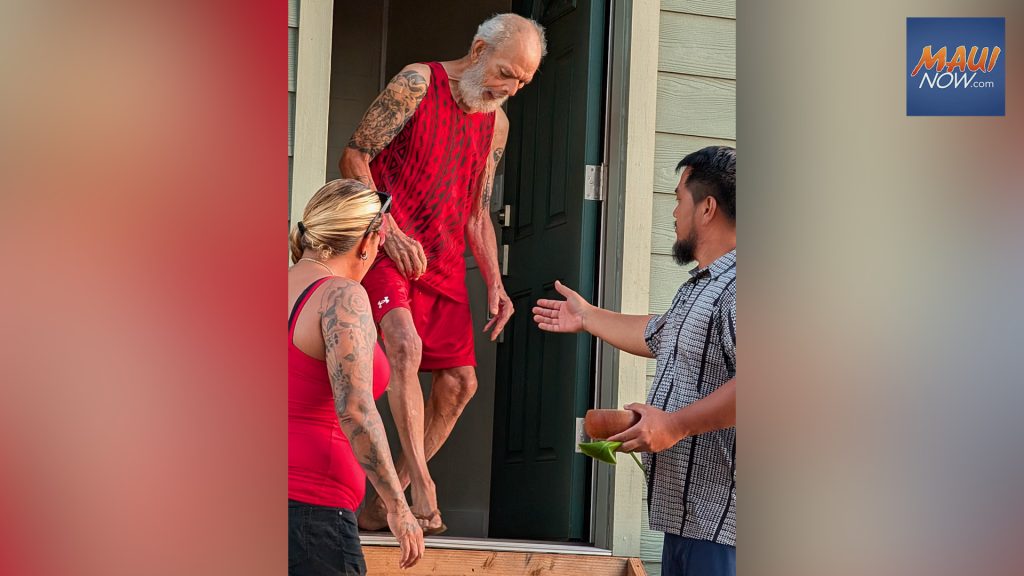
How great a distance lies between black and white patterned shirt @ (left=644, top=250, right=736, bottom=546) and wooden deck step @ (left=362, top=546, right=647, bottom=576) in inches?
37.1

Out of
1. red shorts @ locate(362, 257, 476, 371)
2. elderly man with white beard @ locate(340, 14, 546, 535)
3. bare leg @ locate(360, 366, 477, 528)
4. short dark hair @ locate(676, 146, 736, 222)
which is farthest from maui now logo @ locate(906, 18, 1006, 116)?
bare leg @ locate(360, 366, 477, 528)

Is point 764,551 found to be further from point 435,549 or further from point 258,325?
point 435,549

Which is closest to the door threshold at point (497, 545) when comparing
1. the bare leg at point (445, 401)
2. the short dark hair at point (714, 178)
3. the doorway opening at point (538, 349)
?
the doorway opening at point (538, 349)

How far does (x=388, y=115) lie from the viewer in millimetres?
3584

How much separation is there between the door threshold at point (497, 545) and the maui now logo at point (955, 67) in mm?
2740

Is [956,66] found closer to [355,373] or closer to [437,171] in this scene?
[355,373]

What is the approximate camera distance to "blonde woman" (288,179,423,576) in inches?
89.5

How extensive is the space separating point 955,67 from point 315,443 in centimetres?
164

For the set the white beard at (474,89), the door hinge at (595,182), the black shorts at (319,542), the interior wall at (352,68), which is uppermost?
the interior wall at (352,68)

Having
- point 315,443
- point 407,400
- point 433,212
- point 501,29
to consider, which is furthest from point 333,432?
point 501,29

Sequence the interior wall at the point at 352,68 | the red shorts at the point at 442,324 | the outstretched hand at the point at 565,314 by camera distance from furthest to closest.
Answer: the interior wall at the point at 352,68 → the red shorts at the point at 442,324 → the outstretched hand at the point at 565,314

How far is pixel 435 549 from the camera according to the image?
347 centimetres

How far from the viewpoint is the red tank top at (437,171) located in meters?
3.74

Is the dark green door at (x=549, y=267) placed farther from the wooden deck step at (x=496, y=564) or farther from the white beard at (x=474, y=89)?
the white beard at (x=474, y=89)
